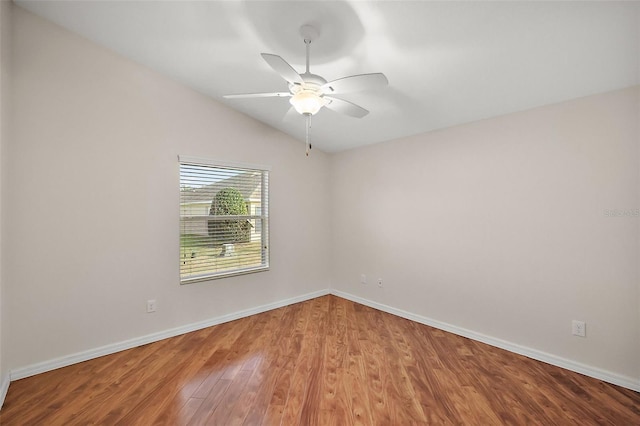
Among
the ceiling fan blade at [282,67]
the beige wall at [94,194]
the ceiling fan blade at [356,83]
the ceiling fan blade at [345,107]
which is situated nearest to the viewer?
the ceiling fan blade at [282,67]

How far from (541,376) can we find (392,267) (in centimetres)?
178

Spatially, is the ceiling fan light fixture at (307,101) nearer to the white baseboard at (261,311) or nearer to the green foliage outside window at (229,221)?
the green foliage outside window at (229,221)

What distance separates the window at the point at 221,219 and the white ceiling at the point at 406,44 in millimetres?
991

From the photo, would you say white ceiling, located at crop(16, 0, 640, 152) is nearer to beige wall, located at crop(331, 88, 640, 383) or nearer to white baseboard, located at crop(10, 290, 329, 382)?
beige wall, located at crop(331, 88, 640, 383)

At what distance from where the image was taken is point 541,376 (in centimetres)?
224

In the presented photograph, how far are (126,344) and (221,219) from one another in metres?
1.53

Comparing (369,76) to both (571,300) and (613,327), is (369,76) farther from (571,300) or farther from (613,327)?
(613,327)

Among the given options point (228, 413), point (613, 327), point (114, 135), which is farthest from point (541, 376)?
point (114, 135)

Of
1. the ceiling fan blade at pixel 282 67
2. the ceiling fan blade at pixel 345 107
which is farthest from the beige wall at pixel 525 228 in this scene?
the ceiling fan blade at pixel 282 67

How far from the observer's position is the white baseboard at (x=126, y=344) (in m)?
2.29

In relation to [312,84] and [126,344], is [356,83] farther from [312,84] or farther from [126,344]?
[126,344]

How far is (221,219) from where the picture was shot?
3.46m

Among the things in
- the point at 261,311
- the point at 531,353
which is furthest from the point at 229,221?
the point at 531,353

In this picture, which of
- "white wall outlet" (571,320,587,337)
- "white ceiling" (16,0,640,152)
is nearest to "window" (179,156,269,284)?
"white ceiling" (16,0,640,152)
